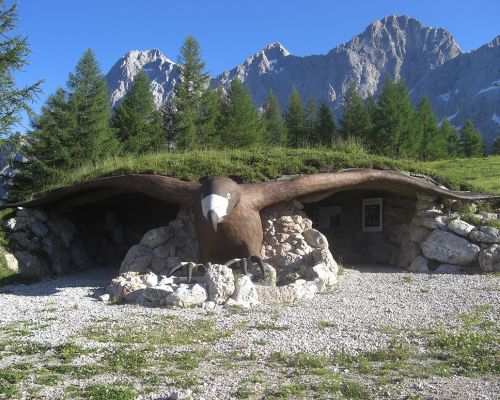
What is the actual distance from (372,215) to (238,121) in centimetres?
2690

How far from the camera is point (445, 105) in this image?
143000 mm

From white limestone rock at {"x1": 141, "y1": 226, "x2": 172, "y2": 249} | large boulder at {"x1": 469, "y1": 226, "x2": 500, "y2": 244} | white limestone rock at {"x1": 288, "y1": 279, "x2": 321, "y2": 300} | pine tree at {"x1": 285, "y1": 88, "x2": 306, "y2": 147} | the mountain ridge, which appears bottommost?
white limestone rock at {"x1": 288, "y1": 279, "x2": 321, "y2": 300}

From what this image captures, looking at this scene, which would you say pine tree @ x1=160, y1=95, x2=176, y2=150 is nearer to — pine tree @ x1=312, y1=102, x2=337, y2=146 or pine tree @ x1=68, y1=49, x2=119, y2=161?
pine tree @ x1=68, y1=49, x2=119, y2=161

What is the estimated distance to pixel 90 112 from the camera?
33156 millimetres

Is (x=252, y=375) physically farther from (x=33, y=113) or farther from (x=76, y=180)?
(x=33, y=113)

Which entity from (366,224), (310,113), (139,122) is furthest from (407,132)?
(366,224)

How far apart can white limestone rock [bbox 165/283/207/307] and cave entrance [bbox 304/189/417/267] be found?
641cm

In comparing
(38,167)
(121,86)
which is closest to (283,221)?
(38,167)

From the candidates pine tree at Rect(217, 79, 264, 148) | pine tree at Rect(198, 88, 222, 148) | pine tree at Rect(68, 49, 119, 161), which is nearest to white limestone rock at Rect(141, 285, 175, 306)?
pine tree at Rect(68, 49, 119, 161)

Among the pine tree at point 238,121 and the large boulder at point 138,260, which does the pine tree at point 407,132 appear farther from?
the large boulder at point 138,260

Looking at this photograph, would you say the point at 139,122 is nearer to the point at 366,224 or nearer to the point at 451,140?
the point at 366,224

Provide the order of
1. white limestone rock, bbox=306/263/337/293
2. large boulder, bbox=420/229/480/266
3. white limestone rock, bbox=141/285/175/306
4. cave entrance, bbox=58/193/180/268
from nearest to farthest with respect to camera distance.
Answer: white limestone rock, bbox=141/285/175/306 → white limestone rock, bbox=306/263/337/293 → large boulder, bbox=420/229/480/266 → cave entrance, bbox=58/193/180/268

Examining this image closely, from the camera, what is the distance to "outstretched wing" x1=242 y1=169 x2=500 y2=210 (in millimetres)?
12047

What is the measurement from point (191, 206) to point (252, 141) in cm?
2856
